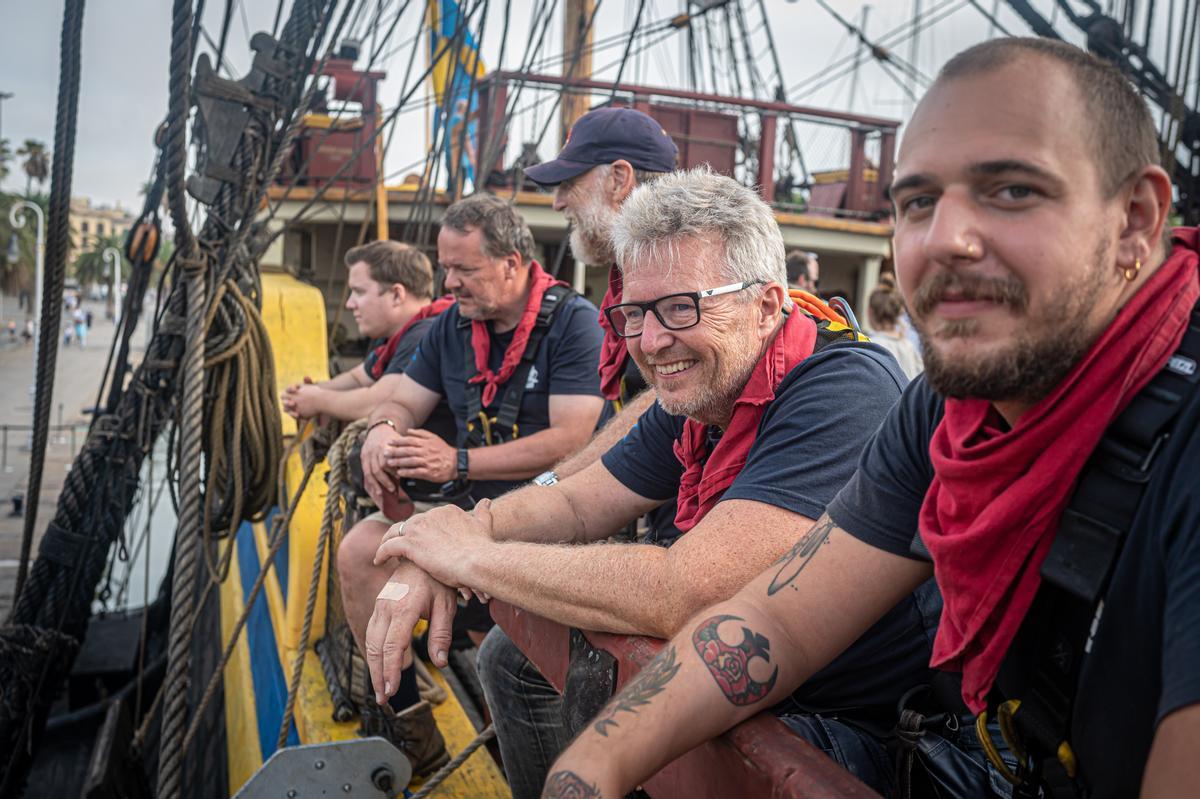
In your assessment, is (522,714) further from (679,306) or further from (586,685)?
(679,306)

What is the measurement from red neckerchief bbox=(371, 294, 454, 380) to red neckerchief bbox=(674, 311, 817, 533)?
2728 millimetres

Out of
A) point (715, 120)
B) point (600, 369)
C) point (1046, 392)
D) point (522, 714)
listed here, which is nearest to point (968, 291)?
point (1046, 392)

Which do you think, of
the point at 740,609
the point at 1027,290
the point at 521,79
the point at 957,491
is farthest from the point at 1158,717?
the point at 521,79

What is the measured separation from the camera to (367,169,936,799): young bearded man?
165 cm

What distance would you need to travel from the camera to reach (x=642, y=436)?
7.60ft

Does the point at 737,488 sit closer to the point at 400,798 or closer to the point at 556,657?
the point at 556,657

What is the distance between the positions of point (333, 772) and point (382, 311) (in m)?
2.93

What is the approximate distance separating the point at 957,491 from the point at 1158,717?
1.05 feet

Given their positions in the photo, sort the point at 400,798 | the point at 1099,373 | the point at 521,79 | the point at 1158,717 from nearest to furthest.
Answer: the point at 1158,717 < the point at 1099,373 < the point at 400,798 < the point at 521,79

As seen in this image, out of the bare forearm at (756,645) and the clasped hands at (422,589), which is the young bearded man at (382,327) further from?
the bare forearm at (756,645)

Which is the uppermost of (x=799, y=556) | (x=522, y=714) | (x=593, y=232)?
(x=593, y=232)

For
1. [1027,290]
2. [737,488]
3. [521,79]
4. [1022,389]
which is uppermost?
[521,79]

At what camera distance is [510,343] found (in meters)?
3.50

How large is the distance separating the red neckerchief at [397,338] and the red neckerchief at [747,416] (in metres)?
2.73
